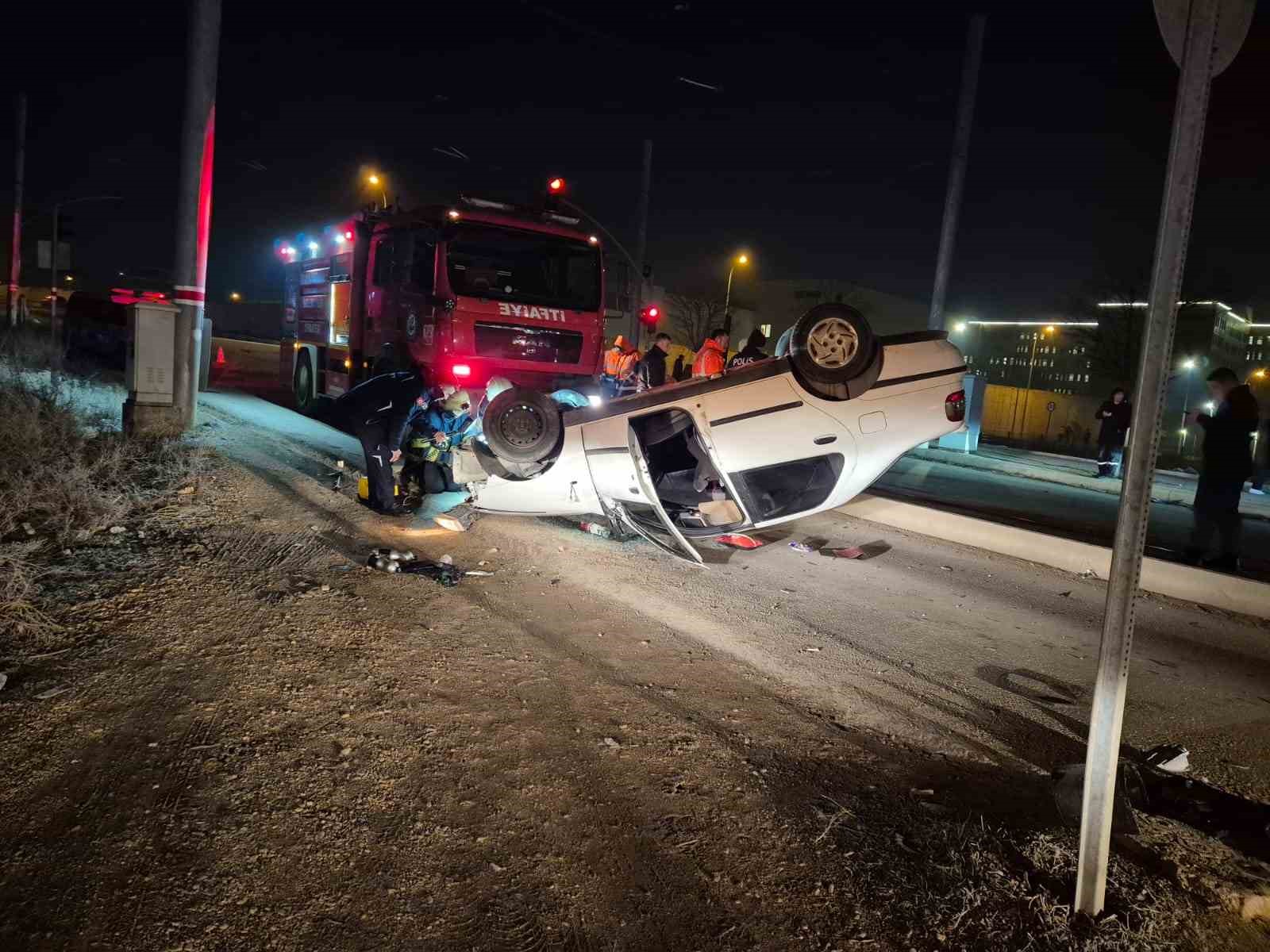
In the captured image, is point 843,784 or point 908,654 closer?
point 843,784

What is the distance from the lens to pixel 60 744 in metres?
3.21

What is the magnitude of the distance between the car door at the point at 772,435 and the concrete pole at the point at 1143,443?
3248 mm

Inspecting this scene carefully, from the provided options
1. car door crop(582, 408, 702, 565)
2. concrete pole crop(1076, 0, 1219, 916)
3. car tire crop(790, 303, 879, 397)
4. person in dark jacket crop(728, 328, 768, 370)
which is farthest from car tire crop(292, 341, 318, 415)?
concrete pole crop(1076, 0, 1219, 916)

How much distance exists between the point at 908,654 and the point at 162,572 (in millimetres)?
4733

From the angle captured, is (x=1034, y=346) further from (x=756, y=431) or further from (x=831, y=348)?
(x=756, y=431)

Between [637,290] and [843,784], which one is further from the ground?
[637,290]

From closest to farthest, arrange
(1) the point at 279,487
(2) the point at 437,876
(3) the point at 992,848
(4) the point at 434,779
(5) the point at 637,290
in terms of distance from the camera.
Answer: (2) the point at 437,876, (3) the point at 992,848, (4) the point at 434,779, (1) the point at 279,487, (5) the point at 637,290

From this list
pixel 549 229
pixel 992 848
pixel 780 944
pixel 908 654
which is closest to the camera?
pixel 780 944

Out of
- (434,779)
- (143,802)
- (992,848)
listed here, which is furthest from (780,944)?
(143,802)

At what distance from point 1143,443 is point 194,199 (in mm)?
10415

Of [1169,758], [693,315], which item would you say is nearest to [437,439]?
[1169,758]

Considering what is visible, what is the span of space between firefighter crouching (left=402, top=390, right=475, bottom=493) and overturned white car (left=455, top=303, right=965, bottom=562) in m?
0.83

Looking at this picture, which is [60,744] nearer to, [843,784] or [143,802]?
[143,802]

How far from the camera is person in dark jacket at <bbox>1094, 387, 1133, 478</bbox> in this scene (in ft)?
47.7
